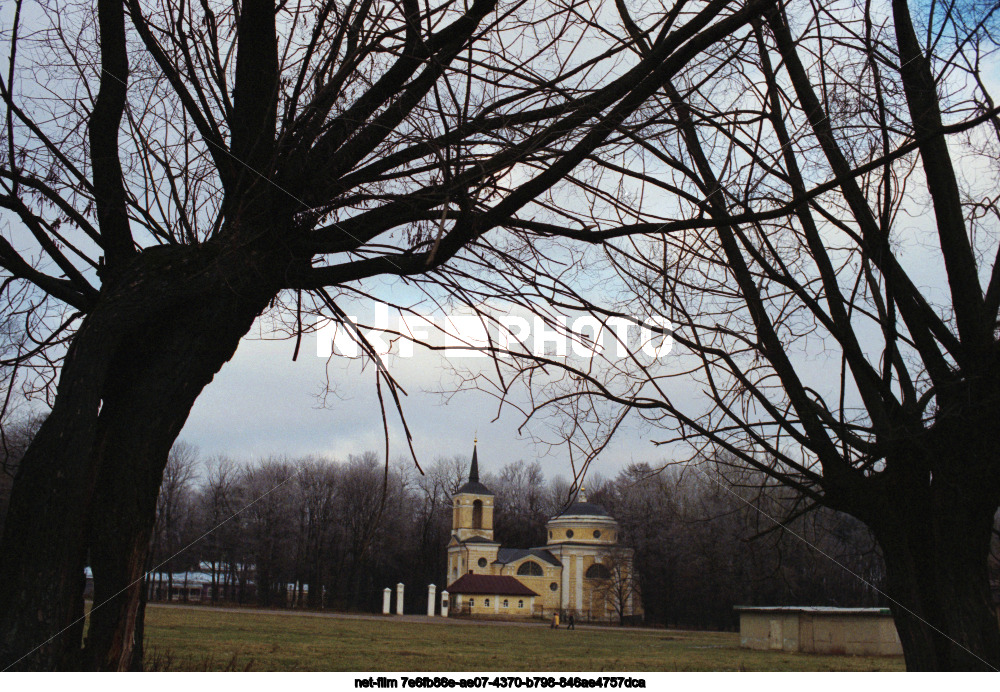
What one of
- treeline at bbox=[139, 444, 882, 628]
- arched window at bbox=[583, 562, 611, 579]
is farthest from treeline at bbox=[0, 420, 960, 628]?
arched window at bbox=[583, 562, 611, 579]

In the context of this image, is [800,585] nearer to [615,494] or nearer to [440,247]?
[615,494]

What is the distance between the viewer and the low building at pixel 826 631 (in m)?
13.1

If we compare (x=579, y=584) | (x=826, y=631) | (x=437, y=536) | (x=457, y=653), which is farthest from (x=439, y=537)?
(x=826, y=631)

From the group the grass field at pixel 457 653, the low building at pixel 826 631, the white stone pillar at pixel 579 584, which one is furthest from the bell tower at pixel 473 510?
the low building at pixel 826 631

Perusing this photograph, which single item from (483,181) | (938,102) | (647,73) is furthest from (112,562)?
(938,102)

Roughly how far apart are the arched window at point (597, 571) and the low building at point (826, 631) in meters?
28.9

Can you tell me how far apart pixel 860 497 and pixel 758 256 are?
1.16 metres

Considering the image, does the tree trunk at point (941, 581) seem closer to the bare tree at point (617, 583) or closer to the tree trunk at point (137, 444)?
the tree trunk at point (137, 444)

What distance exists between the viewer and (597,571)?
152ft

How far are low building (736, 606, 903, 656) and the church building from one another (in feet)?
88.1

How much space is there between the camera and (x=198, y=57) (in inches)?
113

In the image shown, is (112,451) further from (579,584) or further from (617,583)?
(579,584)

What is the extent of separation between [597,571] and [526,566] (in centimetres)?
610

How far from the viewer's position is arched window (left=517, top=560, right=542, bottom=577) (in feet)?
164
